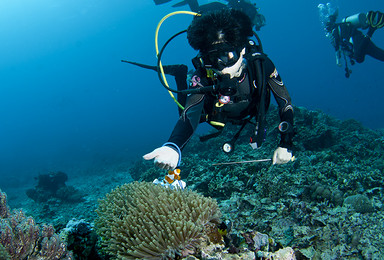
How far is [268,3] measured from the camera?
374 feet

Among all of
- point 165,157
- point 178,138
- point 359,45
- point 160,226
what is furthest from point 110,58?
point 160,226

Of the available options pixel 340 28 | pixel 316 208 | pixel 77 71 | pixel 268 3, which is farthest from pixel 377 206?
pixel 77 71

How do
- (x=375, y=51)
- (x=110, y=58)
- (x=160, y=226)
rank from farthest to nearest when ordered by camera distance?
(x=110, y=58), (x=375, y=51), (x=160, y=226)

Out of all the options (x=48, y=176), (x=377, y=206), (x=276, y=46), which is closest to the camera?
(x=377, y=206)

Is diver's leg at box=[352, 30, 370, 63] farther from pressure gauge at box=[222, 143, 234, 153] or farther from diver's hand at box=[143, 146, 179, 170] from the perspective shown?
diver's hand at box=[143, 146, 179, 170]

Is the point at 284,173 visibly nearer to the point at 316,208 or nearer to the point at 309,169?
the point at 309,169

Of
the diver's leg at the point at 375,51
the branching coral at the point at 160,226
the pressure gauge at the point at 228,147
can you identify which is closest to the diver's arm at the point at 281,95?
the pressure gauge at the point at 228,147

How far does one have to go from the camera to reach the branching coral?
203cm

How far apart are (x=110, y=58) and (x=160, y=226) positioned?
7309 inches

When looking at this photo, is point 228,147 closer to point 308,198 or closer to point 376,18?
point 308,198

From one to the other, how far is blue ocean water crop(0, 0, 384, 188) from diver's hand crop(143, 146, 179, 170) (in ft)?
318

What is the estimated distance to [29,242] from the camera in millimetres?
2488

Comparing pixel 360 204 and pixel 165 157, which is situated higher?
pixel 165 157

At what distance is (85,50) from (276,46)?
462 feet
